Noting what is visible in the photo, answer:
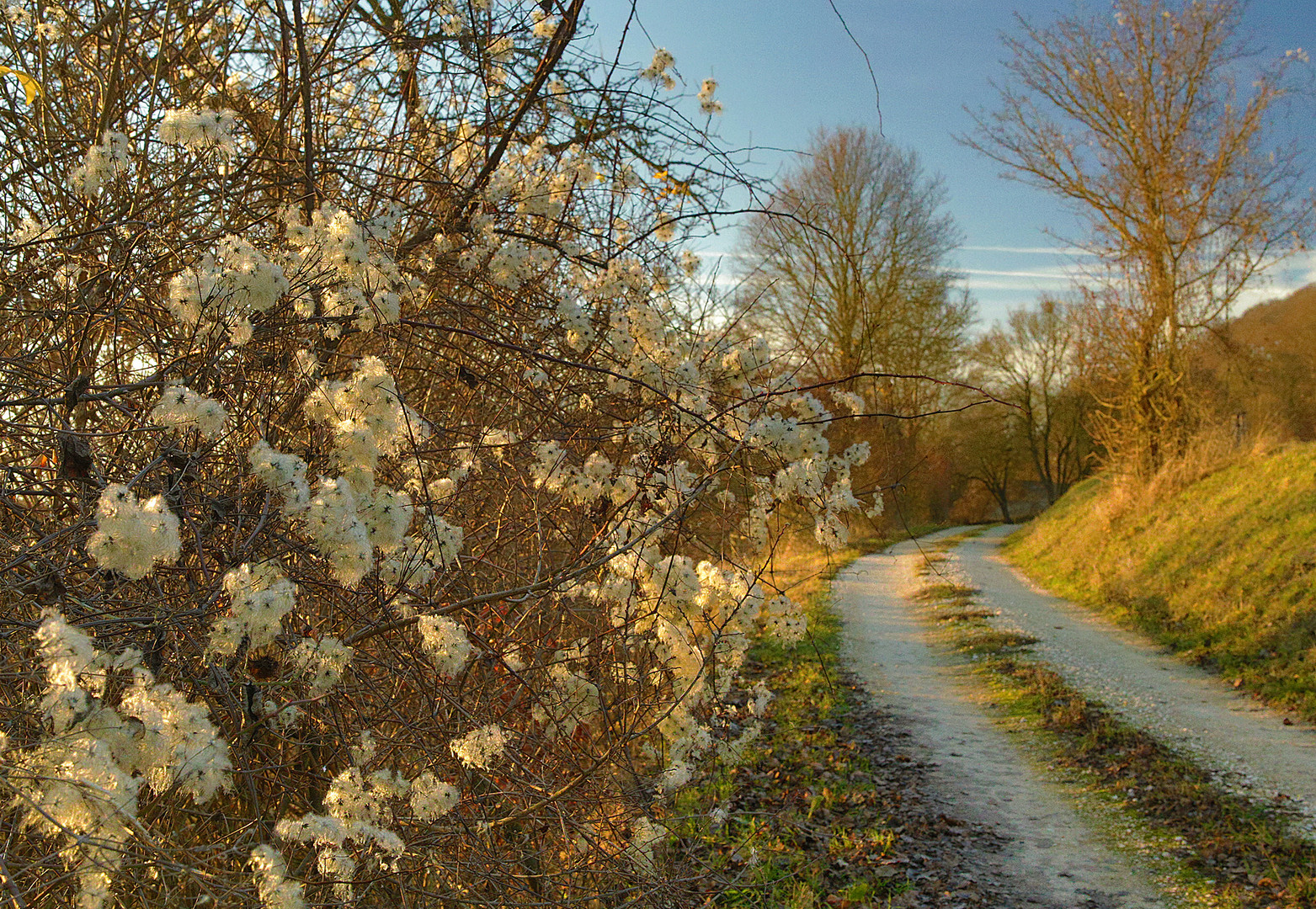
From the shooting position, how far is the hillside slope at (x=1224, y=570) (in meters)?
7.76

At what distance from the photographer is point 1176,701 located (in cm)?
719

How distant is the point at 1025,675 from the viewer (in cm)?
812

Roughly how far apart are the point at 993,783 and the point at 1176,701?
257cm

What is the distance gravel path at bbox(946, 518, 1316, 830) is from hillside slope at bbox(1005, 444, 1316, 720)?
Answer: 0.94 ft

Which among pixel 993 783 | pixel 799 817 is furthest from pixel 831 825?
pixel 993 783

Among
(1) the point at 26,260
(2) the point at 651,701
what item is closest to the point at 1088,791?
(2) the point at 651,701

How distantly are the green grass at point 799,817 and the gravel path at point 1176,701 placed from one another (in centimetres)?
232

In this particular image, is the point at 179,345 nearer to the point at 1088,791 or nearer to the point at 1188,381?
the point at 1088,791

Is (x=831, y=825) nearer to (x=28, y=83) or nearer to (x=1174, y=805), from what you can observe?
(x=1174, y=805)

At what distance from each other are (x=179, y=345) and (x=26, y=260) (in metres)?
0.69

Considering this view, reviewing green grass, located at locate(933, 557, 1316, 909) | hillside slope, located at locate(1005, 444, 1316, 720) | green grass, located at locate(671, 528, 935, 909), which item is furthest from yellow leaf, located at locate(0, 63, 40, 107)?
hillside slope, located at locate(1005, 444, 1316, 720)

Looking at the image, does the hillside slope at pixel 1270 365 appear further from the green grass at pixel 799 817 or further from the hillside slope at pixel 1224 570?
the green grass at pixel 799 817

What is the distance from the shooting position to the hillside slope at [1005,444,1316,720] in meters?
7.76

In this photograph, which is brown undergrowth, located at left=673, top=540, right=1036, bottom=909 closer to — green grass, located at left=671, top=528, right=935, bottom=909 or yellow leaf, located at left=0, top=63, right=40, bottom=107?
green grass, located at left=671, top=528, right=935, bottom=909
